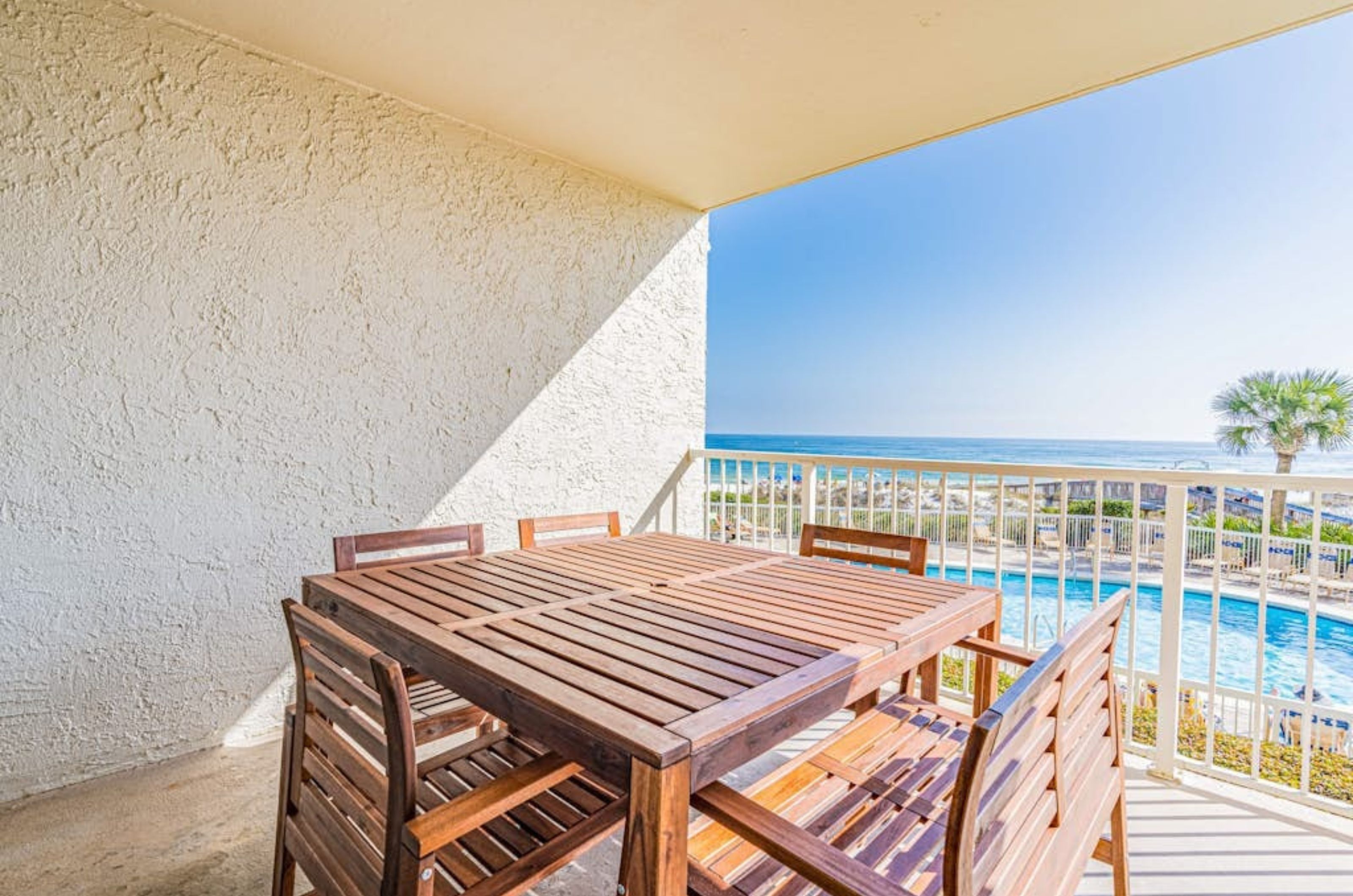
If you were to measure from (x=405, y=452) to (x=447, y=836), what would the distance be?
2344mm

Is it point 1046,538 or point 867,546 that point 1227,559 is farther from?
point 1046,538

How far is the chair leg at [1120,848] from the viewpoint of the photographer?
4.65 feet

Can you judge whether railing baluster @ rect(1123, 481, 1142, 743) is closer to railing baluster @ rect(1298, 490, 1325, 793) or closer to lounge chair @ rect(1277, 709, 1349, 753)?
railing baluster @ rect(1298, 490, 1325, 793)

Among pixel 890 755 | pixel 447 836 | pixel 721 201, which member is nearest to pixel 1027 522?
pixel 890 755

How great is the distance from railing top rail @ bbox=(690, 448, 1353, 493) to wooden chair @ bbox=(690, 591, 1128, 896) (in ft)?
3.92

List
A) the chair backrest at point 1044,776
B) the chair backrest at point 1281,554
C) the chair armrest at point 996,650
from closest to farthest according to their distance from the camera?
1. the chair backrest at point 1044,776
2. the chair armrest at point 996,650
3. the chair backrest at point 1281,554

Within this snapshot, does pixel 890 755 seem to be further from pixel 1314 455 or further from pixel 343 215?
pixel 1314 455

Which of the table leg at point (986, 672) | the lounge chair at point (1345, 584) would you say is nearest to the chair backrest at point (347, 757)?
the table leg at point (986, 672)

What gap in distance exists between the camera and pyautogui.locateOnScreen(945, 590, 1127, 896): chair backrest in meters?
0.79

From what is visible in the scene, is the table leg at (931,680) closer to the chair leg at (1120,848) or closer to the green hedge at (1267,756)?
the chair leg at (1120,848)

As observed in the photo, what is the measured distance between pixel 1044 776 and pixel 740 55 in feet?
8.61

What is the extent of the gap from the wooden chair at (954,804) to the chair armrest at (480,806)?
271mm

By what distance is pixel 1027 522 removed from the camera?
2615mm

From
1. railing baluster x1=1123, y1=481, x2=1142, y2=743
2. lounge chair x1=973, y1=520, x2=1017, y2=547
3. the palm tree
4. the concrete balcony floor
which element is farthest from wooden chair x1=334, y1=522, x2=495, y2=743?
the palm tree
